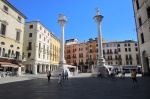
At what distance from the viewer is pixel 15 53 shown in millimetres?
33906

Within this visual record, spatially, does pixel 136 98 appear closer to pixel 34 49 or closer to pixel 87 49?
pixel 34 49

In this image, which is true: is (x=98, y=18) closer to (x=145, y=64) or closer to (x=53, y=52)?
(x=145, y=64)

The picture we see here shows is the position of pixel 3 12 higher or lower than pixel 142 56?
higher

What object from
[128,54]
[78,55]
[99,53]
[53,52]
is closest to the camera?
[99,53]

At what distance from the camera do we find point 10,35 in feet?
106

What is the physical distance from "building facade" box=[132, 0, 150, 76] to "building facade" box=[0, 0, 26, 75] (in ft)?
86.7

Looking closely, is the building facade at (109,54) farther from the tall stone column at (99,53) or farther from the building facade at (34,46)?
the tall stone column at (99,53)


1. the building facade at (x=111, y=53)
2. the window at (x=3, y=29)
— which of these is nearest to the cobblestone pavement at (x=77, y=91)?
the window at (x=3, y=29)

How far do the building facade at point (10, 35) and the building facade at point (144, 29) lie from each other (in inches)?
1040

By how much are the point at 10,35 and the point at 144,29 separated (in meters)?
27.7

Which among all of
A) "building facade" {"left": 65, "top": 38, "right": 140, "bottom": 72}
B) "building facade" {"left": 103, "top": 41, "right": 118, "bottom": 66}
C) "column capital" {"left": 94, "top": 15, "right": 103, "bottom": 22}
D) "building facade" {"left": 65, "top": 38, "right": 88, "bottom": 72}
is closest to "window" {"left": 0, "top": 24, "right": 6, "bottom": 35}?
"column capital" {"left": 94, "top": 15, "right": 103, "bottom": 22}

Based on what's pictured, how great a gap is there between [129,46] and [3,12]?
56516mm

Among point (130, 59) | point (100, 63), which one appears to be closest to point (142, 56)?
point (100, 63)

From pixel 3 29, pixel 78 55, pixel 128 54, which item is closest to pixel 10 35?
pixel 3 29
